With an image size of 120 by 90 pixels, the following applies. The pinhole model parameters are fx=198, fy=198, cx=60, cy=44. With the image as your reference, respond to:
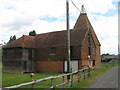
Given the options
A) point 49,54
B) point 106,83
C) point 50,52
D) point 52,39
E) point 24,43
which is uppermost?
point 52,39

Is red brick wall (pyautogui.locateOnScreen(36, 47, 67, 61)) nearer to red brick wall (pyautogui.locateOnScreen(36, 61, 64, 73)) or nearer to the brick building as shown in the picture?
the brick building

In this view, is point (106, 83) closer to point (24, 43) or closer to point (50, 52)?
point (50, 52)

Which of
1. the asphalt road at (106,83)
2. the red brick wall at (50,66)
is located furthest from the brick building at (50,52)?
the asphalt road at (106,83)

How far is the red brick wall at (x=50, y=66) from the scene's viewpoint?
38344 millimetres

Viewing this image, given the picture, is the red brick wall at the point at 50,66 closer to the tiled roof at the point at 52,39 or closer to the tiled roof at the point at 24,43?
the tiled roof at the point at 52,39

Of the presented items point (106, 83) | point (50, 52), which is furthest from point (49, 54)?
point (106, 83)

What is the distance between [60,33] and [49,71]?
844 cm

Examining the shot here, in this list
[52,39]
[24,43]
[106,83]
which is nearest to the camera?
[106,83]

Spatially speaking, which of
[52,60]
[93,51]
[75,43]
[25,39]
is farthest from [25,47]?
[93,51]

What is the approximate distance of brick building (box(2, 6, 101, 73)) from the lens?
37284 millimetres

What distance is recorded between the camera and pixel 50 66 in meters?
40.0

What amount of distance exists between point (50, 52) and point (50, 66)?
283cm

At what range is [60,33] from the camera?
42.4m

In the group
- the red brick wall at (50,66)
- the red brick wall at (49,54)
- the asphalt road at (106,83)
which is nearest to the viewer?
the asphalt road at (106,83)
